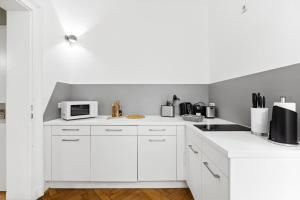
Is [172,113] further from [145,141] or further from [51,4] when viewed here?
[51,4]

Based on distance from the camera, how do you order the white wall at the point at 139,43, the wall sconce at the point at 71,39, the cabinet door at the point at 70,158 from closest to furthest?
the cabinet door at the point at 70,158, the wall sconce at the point at 71,39, the white wall at the point at 139,43

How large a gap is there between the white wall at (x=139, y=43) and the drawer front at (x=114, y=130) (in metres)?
0.89

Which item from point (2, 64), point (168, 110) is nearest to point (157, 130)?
point (168, 110)

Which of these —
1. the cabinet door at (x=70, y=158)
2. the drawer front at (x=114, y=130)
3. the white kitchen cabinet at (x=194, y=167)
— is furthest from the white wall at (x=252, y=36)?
the cabinet door at (x=70, y=158)

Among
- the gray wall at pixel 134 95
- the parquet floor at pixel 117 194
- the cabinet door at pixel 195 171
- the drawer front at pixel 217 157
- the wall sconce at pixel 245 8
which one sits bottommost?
the parquet floor at pixel 117 194

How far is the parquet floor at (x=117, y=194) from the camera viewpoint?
74.5 inches

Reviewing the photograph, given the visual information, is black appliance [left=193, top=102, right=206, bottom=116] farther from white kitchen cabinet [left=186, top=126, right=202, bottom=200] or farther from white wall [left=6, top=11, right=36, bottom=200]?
white wall [left=6, top=11, right=36, bottom=200]

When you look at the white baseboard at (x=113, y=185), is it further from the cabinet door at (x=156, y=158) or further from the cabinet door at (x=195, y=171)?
the cabinet door at (x=195, y=171)

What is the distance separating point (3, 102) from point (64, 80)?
0.78 metres

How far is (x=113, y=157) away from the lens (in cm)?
200

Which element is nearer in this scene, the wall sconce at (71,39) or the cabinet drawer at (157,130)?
the cabinet drawer at (157,130)

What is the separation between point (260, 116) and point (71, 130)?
6.67 feet

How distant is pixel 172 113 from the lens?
2461 mm

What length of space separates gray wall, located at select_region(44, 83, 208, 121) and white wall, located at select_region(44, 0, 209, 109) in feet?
0.33
